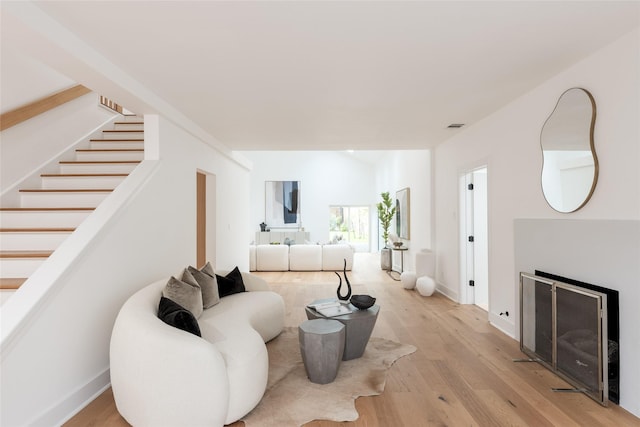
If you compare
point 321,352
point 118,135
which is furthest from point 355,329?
point 118,135

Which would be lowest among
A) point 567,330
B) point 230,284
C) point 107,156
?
point 567,330

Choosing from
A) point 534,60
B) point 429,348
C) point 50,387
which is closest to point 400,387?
point 429,348

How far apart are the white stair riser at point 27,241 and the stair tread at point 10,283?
44 centimetres

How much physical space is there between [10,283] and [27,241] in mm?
679

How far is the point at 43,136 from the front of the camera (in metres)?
4.00

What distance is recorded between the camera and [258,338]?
2.61 metres

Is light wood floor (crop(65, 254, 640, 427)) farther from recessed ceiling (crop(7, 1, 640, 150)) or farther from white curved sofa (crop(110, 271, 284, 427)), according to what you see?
recessed ceiling (crop(7, 1, 640, 150))

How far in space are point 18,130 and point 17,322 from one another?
2695 millimetres

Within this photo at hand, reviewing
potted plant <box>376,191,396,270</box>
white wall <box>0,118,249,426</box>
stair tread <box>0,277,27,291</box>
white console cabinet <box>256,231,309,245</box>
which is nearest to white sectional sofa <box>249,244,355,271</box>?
potted plant <box>376,191,396,270</box>

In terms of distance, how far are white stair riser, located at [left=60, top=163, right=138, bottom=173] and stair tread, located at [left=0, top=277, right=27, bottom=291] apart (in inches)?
71.0

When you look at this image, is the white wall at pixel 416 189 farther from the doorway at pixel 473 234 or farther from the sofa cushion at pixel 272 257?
the sofa cushion at pixel 272 257

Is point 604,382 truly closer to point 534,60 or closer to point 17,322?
point 534,60

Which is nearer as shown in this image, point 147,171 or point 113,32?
point 113,32

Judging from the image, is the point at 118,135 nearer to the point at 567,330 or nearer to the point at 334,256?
the point at 334,256
